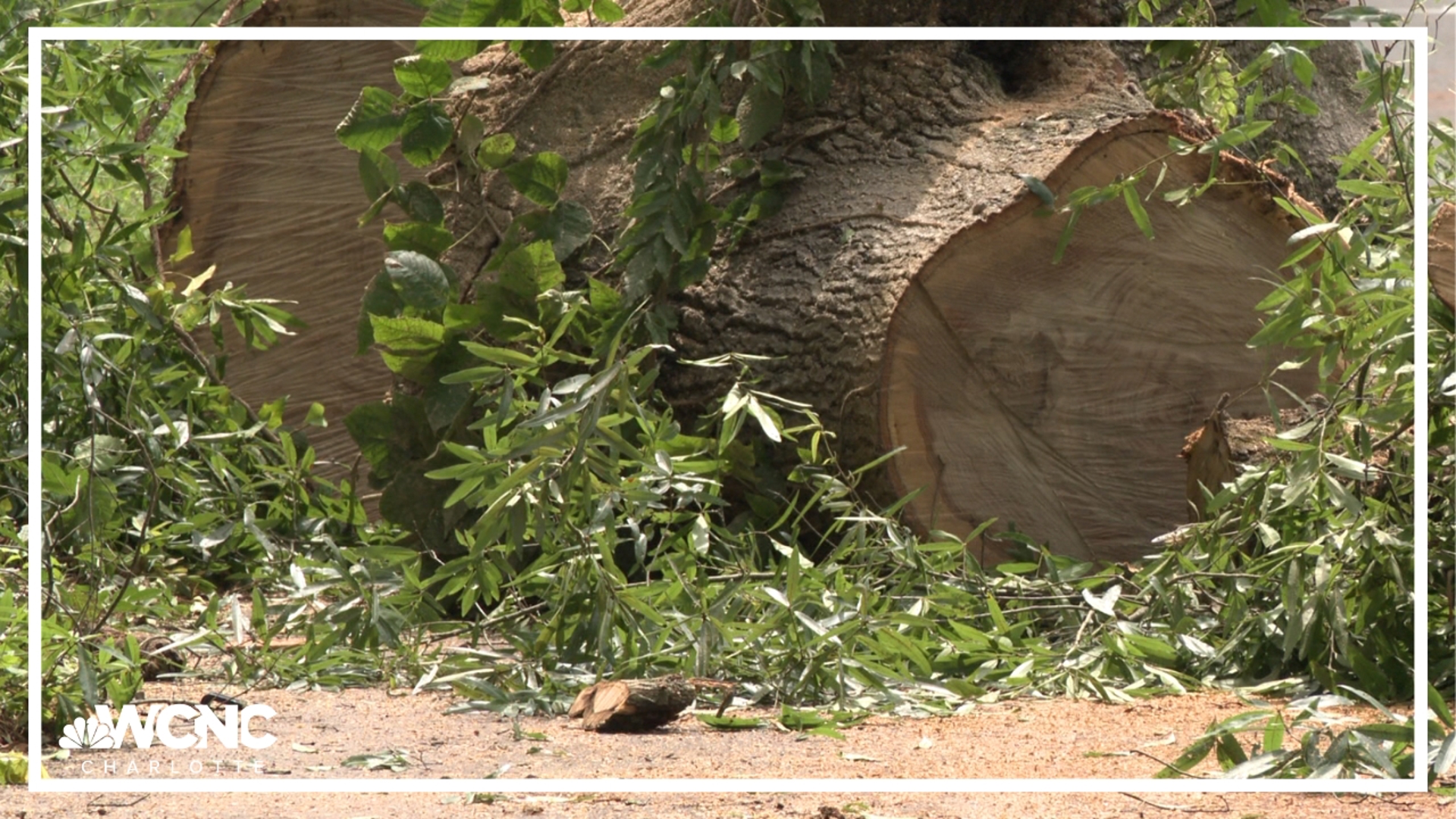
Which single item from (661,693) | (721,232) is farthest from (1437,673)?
(721,232)

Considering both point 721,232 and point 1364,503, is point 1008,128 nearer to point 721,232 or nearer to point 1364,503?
point 721,232

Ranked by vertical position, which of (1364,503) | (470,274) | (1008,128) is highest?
(1008,128)

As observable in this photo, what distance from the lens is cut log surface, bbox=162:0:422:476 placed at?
6.86ft

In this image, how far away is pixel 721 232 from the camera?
1727 millimetres

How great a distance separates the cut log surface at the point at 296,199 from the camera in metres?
2.09

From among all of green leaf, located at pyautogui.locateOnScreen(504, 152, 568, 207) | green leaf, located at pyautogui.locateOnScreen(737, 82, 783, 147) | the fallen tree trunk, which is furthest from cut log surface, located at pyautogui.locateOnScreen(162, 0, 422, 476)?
green leaf, located at pyautogui.locateOnScreen(737, 82, 783, 147)

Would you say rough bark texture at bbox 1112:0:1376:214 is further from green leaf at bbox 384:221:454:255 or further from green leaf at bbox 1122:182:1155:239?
green leaf at bbox 384:221:454:255

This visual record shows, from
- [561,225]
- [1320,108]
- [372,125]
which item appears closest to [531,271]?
[561,225]

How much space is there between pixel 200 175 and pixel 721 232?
826 mm

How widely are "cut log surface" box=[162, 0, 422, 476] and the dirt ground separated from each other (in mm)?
810

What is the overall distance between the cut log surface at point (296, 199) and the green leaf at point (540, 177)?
0.57 m

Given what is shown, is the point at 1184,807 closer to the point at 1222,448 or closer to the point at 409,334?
the point at 1222,448

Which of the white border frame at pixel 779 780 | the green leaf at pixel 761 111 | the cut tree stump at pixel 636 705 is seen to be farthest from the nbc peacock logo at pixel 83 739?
the green leaf at pixel 761 111

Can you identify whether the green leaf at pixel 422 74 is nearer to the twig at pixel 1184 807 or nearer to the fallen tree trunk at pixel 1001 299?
the fallen tree trunk at pixel 1001 299
